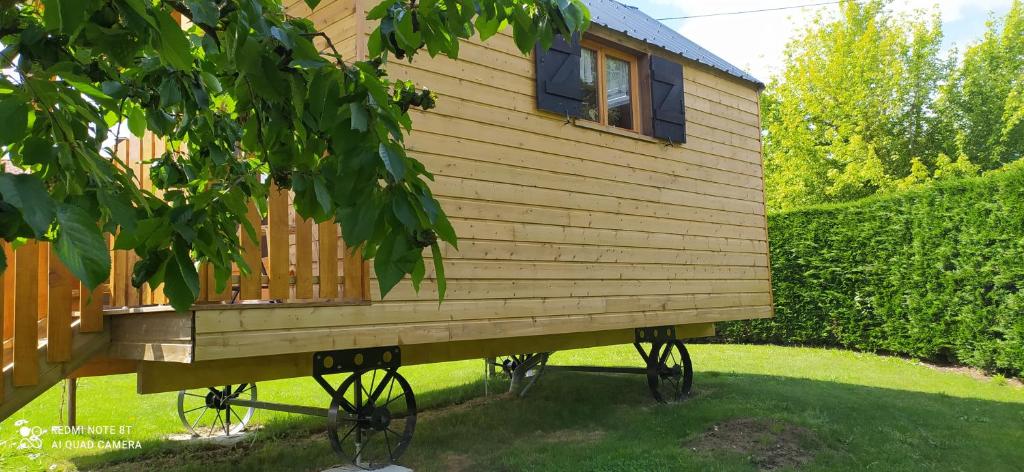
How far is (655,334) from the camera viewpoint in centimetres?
695

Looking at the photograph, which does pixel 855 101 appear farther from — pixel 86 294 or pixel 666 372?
pixel 86 294

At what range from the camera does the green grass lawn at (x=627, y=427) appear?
5355 mm

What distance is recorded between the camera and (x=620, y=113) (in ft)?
22.1

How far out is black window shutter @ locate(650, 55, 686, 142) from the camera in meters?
6.73

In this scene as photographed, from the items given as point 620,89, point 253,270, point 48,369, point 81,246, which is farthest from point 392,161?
point 620,89

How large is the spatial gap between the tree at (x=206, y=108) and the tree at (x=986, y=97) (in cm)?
2188

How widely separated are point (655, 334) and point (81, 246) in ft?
20.8

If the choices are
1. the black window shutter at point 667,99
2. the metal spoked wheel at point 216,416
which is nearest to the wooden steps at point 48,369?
the metal spoked wheel at point 216,416

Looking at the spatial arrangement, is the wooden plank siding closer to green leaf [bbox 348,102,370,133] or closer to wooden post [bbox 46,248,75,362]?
wooden post [bbox 46,248,75,362]

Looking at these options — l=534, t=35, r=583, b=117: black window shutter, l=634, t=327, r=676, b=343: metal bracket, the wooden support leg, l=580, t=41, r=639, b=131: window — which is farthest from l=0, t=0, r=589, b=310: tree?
l=634, t=327, r=676, b=343: metal bracket

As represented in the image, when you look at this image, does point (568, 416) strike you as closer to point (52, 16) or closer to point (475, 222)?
point (475, 222)

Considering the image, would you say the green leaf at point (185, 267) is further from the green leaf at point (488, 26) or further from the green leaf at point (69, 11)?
the green leaf at point (488, 26)

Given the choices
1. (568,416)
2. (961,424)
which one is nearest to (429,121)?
(568,416)

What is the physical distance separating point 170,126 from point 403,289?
2.38 meters
